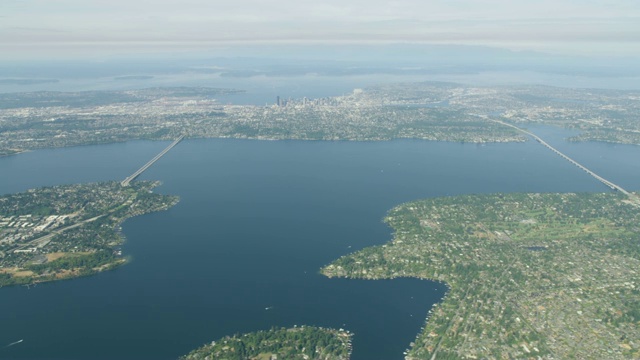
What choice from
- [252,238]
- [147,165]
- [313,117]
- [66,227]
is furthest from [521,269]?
[313,117]

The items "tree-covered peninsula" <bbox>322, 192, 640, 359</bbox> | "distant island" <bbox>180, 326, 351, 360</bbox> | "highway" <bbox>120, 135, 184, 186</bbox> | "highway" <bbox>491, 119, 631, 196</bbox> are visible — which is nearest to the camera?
"distant island" <bbox>180, 326, 351, 360</bbox>

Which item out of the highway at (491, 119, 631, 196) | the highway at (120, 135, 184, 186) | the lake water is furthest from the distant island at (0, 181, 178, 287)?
the highway at (491, 119, 631, 196)

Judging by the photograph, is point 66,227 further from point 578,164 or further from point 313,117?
point 313,117

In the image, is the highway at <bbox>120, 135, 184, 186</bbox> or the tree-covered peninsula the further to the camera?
the highway at <bbox>120, 135, 184, 186</bbox>

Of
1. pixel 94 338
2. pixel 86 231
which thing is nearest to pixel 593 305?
pixel 94 338

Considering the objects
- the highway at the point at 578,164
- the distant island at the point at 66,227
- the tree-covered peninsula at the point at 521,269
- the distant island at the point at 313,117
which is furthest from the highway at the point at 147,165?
the highway at the point at 578,164

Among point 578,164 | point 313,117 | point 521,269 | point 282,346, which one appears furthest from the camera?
point 313,117

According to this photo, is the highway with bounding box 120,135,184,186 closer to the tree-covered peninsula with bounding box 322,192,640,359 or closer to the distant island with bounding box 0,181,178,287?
the distant island with bounding box 0,181,178,287
